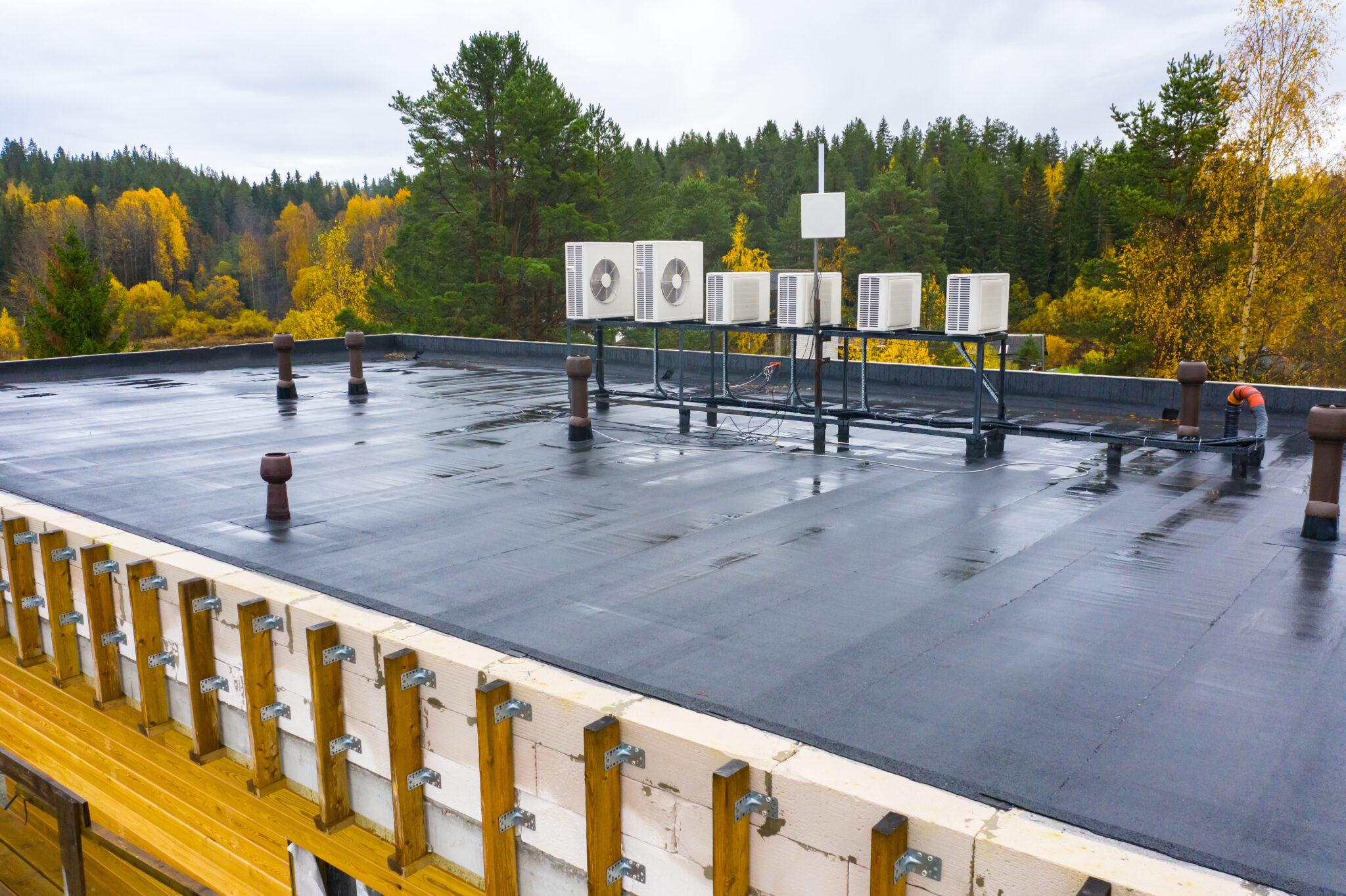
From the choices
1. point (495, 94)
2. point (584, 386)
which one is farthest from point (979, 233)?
point (584, 386)

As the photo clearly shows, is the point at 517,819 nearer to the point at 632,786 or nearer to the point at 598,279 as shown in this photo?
the point at 632,786

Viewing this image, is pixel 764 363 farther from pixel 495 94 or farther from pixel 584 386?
pixel 495 94

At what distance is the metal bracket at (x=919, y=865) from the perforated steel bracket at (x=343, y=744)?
3.42 meters

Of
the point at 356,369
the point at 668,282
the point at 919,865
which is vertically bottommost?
the point at 919,865

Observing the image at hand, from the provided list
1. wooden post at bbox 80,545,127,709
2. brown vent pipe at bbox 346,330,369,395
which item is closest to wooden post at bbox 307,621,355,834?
wooden post at bbox 80,545,127,709

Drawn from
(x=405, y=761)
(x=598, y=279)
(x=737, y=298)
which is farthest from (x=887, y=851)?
(x=598, y=279)

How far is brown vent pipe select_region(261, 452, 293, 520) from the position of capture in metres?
8.72

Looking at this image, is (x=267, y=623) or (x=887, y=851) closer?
(x=887, y=851)

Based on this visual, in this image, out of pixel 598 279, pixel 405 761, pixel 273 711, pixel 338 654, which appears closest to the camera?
pixel 405 761

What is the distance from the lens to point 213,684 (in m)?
6.72

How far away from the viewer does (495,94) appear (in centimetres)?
4006

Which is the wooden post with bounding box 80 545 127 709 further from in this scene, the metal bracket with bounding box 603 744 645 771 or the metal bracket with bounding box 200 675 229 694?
the metal bracket with bounding box 603 744 645 771

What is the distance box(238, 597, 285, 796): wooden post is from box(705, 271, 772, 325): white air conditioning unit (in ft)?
Result: 27.5

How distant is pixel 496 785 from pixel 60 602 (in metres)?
4.92
